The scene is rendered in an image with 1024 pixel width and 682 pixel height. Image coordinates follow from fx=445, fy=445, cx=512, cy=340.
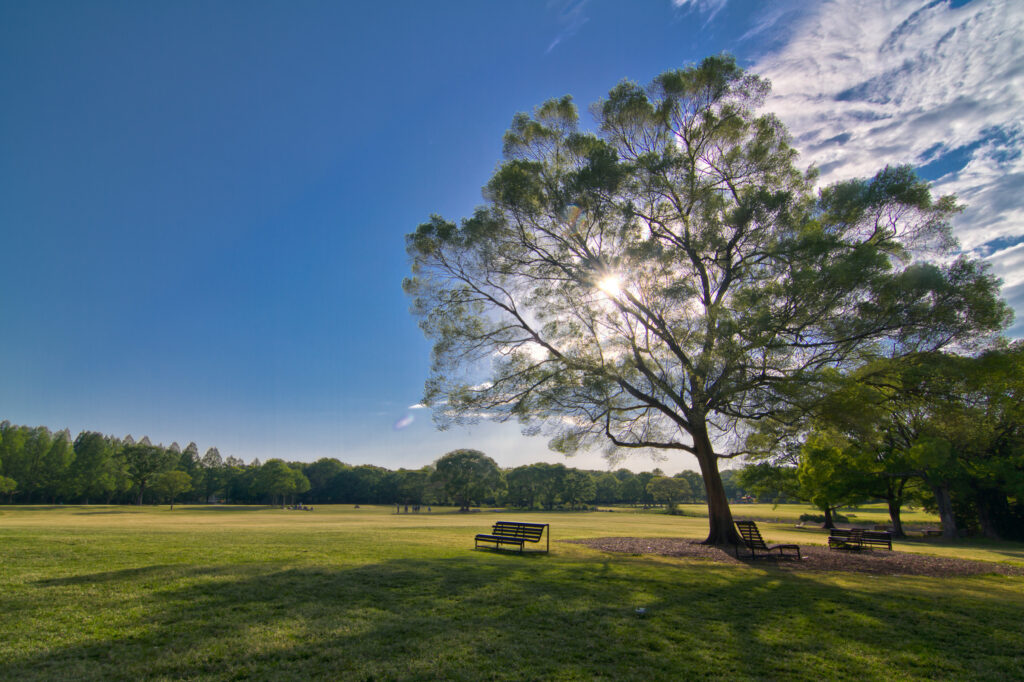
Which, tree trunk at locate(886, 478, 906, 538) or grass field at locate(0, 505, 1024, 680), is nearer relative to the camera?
grass field at locate(0, 505, 1024, 680)

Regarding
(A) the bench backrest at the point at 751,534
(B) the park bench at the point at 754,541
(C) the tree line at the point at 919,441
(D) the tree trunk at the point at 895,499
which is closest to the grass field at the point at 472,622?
(B) the park bench at the point at 754,541

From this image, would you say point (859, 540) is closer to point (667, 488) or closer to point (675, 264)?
point (675, 264)

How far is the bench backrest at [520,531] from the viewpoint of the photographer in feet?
55.5

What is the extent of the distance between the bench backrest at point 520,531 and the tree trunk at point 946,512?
116 feet

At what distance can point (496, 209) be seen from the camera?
20688mm

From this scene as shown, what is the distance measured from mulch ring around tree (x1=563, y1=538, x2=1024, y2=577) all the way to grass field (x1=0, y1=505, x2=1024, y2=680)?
1.85 meters

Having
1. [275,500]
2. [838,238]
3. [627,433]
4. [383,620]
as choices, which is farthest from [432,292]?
[275,500]

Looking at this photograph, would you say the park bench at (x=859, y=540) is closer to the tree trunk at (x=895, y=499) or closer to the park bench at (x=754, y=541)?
the park bench at (x=754, y=541)

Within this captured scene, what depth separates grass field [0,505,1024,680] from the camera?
566cm

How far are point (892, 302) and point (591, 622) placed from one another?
1533 cm

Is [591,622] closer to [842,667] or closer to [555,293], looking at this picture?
[842,667]

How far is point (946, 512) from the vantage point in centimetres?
3381

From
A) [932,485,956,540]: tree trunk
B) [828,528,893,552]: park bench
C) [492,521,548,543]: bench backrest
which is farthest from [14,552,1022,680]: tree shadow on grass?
[932,485,956,540]: tree trunk

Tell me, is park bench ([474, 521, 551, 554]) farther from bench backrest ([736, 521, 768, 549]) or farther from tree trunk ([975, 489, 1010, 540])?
tree trunk ([975, 489, 1010, 540])
